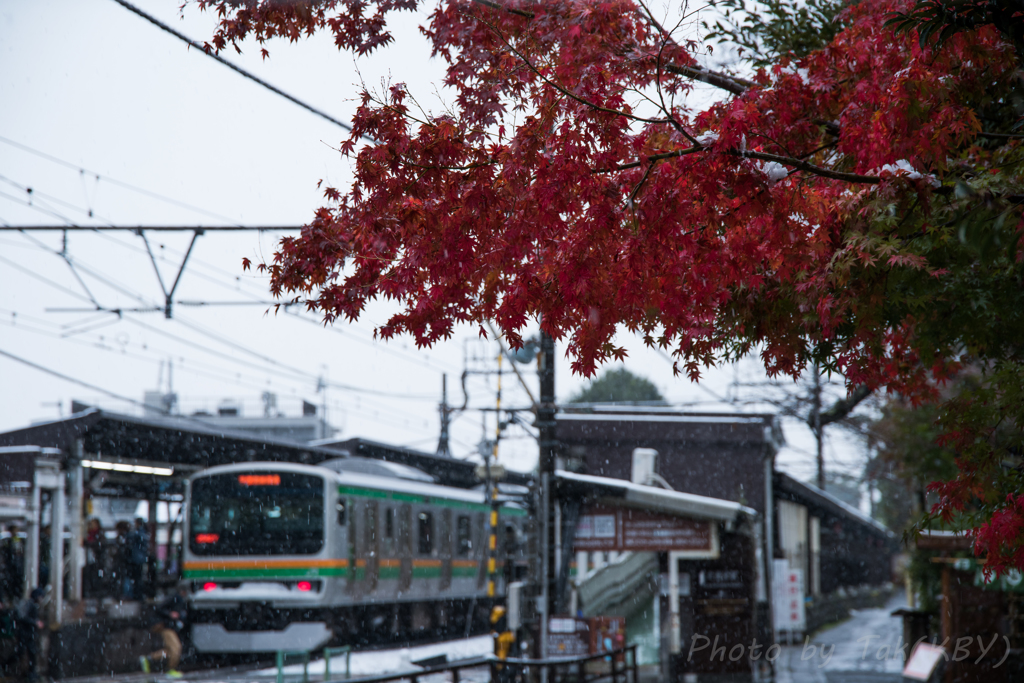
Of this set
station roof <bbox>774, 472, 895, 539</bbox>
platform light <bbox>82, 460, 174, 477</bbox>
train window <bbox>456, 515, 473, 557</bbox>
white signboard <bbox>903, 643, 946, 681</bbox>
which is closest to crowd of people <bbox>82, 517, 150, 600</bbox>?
platform light <bbox>82, 460, 174, 477</bbox>

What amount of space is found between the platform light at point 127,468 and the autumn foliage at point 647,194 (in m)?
12.2

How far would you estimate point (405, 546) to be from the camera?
792 inches

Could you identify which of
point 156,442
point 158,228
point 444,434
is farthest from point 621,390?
point 158,228

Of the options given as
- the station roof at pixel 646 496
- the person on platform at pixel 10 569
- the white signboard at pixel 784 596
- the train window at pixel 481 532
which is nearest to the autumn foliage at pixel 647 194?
Result: the station roof at pixel 646 496

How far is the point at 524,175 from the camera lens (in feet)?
16.8

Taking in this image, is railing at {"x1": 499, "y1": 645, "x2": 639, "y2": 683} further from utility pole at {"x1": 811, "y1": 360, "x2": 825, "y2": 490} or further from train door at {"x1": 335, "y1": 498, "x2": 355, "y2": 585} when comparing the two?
utility pole at {"x1": 811, "y1": 360, "x2": 825, "y2": 490}

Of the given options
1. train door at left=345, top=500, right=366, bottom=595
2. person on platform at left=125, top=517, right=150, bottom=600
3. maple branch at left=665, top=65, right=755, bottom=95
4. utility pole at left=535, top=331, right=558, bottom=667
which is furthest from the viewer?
person on platform at left=125, top=517, right=150, bottom=600

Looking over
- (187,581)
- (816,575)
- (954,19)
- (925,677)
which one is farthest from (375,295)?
(816,575)

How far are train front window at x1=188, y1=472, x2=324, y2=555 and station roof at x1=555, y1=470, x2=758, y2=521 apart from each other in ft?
18.6

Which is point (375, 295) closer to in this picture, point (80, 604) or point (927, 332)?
point (927, 332)

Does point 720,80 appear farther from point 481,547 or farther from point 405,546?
point 481,547

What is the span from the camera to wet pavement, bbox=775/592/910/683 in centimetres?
1559

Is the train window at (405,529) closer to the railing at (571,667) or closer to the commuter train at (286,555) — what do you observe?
the commuter train at (286,555)

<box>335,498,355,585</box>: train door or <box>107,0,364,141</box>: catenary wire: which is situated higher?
<box>107,0,364,141</box>: catenary wire
